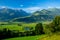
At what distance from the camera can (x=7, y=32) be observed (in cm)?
4000

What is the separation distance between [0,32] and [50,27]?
12.6 meters

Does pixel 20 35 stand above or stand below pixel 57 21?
below

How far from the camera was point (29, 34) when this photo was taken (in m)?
41.4

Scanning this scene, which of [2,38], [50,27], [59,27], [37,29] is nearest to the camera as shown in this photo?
[59,27]

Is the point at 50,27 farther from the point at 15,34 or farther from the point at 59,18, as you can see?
the point at 15,34

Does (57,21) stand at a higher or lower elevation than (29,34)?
higher

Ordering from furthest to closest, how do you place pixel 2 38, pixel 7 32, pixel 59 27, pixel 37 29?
pixel 37 29 < pixel 7 32 < pixel 2 38 < pixel 59 27

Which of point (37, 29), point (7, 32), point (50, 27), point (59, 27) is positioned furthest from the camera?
point (37, 29)

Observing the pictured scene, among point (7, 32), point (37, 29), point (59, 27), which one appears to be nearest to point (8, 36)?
point (7, 32)

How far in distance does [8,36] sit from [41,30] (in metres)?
8.74

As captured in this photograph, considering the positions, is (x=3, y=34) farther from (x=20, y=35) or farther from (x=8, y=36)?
(x=20, y=35)

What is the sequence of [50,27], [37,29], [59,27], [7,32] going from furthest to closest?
[37,29]
[7,32]
[50,27]
[59,27]

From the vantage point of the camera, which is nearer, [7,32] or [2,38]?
[2,38]

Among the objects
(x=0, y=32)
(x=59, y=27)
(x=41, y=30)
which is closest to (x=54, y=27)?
(x=59, y=27)
